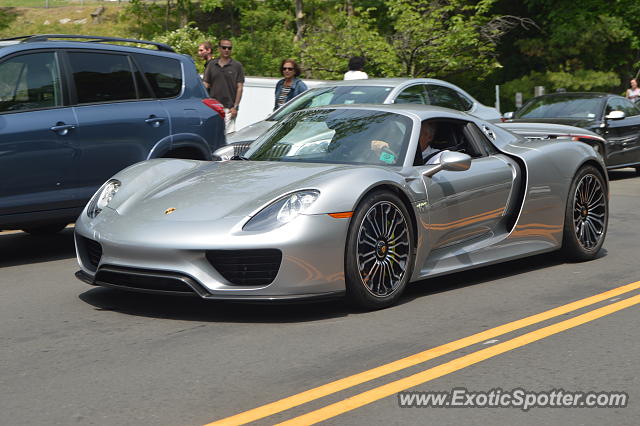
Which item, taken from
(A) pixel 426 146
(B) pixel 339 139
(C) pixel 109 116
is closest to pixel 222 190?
(B) pixel 339 139

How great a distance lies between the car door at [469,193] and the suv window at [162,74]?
3145mm

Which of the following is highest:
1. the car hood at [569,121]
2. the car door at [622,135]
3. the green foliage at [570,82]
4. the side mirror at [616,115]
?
the side mirror at [616,115]

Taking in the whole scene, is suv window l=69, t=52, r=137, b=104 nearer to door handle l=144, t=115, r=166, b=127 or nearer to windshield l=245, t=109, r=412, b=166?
door handle l=144, t=115, r=166, b=127

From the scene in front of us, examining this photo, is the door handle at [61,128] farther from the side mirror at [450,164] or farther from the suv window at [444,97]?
the suv window at [444,97]

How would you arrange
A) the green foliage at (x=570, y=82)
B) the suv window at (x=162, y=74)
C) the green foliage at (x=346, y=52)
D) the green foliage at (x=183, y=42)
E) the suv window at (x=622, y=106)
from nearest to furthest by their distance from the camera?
the suv window at (x=162, y=74) → the suv window at (x=622, y=106) → the green foliage at (x=346, y=52) → the green foliage at (x=570, y=82) → the green foliage at (x=183, y=42)

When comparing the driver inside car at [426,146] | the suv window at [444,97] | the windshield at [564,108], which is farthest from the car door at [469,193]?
the windshield at [564,108]

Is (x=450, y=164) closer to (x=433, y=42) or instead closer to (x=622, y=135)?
(x=622, y=135)

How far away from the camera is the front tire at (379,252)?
5.94 meters

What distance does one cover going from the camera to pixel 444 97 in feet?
41.7

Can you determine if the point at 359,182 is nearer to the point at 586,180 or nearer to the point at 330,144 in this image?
the point at 330,144

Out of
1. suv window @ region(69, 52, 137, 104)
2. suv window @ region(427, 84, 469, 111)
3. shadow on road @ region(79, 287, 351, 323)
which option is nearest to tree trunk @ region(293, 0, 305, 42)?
suv window @ region(427, 84, 469, 111)

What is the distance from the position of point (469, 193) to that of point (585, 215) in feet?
5.56

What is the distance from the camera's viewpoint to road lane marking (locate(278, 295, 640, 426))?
4.11 meters

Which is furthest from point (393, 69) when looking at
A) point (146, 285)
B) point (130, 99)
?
A: point (146, 285)
